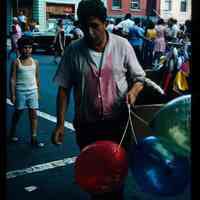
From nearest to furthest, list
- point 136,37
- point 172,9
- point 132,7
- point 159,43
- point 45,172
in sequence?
1. point 45,172
2. point 159,43
3. point 136,37
4. point 132,7
5. point 172,9

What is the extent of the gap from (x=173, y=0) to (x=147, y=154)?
4990 centimetres

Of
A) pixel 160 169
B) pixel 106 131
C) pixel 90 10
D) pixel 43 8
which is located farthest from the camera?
pixel 43 8

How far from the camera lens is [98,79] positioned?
3287 mm

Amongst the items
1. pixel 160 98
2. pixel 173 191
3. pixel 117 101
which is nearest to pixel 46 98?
pixel 160 98

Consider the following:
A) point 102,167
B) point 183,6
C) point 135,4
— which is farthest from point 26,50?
A: point 183,6

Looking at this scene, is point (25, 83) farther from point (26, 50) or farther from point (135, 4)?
point (135, 4)

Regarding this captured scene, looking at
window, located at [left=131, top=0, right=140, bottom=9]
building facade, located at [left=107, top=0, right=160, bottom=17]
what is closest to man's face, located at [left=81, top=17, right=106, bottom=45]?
building facade, located at [left=107, top=0, right=160, bottom=17]

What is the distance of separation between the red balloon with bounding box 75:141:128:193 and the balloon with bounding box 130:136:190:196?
12 cm

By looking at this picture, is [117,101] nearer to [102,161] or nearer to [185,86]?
[102,161]

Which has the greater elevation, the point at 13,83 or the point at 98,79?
the point at 98,79

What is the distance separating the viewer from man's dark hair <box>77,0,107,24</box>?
317 cm

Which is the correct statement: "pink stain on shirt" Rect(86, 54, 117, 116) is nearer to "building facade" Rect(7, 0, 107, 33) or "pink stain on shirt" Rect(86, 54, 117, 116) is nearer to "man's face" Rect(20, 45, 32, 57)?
"man's face" Rect(20, 45, 32, 57)

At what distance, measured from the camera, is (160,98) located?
518cm

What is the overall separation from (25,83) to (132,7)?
139 ft
